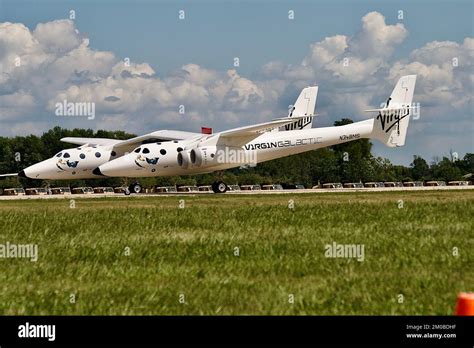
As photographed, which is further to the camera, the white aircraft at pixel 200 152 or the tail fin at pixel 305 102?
the tail fin at pixel 305 102

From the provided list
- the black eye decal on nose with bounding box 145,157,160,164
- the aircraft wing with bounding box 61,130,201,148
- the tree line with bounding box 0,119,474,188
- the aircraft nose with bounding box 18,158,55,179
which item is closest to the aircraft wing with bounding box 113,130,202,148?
the aircraft wing with bounding box 61,130,201,148

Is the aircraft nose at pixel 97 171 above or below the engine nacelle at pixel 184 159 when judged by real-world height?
below

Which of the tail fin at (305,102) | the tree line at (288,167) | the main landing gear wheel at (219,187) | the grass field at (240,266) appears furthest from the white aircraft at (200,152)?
the tree line at (288,167)

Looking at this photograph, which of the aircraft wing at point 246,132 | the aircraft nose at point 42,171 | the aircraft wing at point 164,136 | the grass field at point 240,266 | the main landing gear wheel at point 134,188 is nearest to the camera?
the grass field at point 240,266

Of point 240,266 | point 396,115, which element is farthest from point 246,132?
point 240,266

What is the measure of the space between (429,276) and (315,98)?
2426 inches

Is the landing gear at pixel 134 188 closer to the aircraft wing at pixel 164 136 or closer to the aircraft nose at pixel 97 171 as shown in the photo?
the aircraft nose at pixel 97 171

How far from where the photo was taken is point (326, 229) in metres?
21.6

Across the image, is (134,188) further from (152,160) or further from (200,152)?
(200,152)

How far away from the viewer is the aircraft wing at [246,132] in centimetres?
5609

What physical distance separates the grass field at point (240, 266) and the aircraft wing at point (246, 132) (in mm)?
31213

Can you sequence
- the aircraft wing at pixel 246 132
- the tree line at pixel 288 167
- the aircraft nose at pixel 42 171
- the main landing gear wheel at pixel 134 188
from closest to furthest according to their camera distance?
the aircraft wing at pixel 246 132
the aircraft nose at pixel 42 171
the main landing gear wheel at pixel 134 188
the tree line at pixel 288 167

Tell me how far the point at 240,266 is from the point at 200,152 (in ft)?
129
